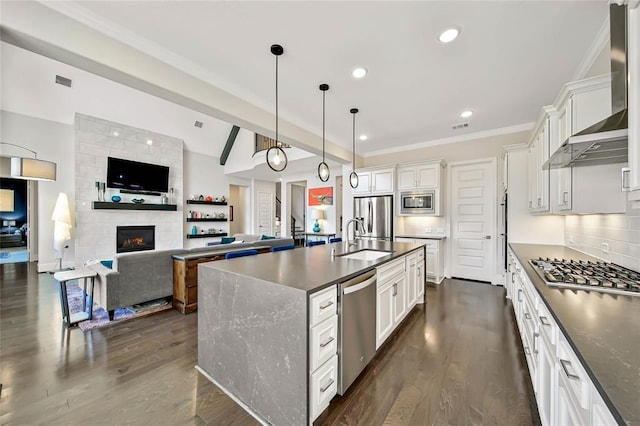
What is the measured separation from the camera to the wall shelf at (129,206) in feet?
18.9

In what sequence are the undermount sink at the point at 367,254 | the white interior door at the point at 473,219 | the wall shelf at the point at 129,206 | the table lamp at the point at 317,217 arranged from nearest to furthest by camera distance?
the undermount sink at the point at 367,254 → the white interior door at the point at 473,219 → the wall shelf at the point at 129,206 → the table lamp at the point at 317,217

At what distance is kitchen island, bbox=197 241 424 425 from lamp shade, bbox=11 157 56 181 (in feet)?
14.0

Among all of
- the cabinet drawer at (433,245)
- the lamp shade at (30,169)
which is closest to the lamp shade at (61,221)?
Answer: the lamp shade at (30,169)

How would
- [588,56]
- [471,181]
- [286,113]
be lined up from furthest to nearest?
[471,181]
[286,113]
[588,56]

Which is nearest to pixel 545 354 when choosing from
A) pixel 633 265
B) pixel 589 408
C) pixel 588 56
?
pixel 589 408

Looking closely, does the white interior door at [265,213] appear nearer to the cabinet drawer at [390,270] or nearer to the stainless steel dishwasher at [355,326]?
the cabinet drawer at [390,270]

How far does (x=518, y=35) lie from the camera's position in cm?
226

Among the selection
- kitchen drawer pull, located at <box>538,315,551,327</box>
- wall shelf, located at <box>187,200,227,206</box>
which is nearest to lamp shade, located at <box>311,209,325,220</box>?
wall shelf, located at <box>187,200,227,206</box>

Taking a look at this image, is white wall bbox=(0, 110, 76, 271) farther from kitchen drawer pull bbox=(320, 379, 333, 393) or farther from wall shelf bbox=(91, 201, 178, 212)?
kitchen drawer pull bbox=(320, 379, 333, 393)

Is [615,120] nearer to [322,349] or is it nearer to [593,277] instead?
[593,277]

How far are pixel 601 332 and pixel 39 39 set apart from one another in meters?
3.89

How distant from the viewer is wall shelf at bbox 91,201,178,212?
5.77 m

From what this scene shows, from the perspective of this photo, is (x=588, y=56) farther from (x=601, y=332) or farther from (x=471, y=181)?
(x=601, y=332)

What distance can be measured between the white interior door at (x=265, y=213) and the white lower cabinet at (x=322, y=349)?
8187 mm
